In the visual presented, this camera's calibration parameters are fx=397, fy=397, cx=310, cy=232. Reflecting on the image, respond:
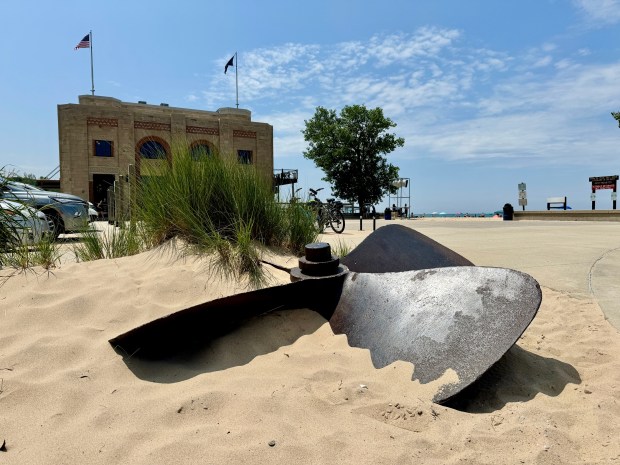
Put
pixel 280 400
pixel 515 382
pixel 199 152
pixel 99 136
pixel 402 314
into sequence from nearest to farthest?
pixel 280 400 → pixel 515 382 → pixel 402 314 → pixel 199 152 → pixel 99 136

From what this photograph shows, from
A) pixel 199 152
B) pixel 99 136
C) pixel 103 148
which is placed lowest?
pixel 199 152

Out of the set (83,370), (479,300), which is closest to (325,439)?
(479,300)

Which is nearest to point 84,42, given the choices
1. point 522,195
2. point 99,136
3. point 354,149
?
point 99,136

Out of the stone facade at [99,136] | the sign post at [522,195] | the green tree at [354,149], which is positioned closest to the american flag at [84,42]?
the stone facade at [99,136]

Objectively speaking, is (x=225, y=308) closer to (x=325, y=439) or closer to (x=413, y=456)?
(x=325, y=439)

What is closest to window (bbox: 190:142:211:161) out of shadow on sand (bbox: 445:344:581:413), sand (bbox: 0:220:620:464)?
sand (bbox: 0:220:620:464)

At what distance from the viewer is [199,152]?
4543mm

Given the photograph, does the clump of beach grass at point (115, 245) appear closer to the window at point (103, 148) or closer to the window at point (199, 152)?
the window at point (199, 152)

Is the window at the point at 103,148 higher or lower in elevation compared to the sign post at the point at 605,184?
higher

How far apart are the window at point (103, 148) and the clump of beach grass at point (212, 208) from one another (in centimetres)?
2729

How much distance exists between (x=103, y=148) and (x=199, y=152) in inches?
1098

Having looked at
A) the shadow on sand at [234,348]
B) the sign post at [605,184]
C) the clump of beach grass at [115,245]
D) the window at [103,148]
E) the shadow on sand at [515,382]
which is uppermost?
the window at [103,148]

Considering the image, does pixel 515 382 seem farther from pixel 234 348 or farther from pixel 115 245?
pixel 115 245

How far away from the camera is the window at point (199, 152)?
446 centimetres
